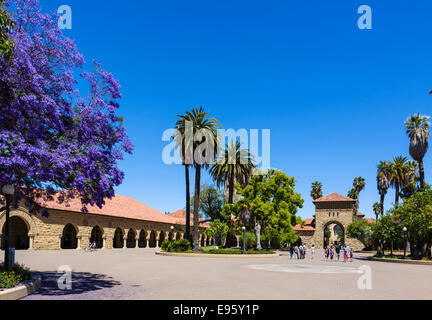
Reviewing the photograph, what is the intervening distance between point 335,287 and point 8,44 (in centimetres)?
A: 1301

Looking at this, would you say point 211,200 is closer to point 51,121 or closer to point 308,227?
point 308,227

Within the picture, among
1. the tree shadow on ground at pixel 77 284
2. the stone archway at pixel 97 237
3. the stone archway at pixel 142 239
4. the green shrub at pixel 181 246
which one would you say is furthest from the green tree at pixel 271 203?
the tree shadow on ground at pixel 77 284

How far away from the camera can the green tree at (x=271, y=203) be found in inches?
1729

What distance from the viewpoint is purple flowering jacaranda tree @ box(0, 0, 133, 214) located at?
11.0 meters

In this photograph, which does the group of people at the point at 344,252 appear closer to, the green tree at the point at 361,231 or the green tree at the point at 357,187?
the green tree at the point at 361,231

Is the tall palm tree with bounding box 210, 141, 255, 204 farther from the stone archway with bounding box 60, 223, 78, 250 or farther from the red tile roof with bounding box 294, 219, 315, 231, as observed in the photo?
the red tile roof with bounding box 294, 219, 315, 231

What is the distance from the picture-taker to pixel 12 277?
1116 centimetres

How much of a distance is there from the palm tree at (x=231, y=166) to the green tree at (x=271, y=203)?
2.33m

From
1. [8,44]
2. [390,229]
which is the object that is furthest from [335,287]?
[390,229]

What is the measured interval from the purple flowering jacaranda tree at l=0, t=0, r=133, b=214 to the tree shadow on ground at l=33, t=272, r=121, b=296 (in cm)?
291

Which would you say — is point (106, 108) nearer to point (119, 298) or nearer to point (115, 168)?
point (115, 168)

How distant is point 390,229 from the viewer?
36.9 m

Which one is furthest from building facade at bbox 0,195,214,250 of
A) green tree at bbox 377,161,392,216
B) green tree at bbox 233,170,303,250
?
green tree at bbox 377,161,392,216
